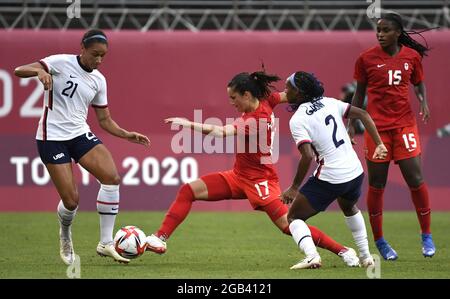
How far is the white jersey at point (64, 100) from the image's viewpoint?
10508mm

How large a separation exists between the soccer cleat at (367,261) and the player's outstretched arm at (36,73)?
3.50m

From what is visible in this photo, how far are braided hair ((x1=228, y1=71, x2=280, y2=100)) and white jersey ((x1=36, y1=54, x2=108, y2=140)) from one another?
154 centimetres

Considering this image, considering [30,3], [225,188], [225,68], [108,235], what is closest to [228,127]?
[225,188]

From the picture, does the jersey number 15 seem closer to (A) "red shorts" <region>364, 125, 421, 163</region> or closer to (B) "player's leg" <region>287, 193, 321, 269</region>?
(A) "red shorts" <region>364, 125, 421, 163</region>

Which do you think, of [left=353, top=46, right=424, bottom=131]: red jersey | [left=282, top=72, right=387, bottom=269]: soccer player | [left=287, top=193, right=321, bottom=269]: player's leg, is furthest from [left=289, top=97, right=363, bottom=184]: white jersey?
[left=353, top=46, right=424, bottom=131]: red jersey

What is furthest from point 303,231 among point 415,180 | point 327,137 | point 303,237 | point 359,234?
point 415,180

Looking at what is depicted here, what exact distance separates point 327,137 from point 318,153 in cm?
19

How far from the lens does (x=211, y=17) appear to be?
776 inches

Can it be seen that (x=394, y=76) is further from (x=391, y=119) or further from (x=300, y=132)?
(x=300, y=132)

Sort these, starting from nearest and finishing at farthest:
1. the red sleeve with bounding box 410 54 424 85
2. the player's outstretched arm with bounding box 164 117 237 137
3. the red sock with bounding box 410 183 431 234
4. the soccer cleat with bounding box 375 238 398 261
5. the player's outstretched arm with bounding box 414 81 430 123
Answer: the player's outstretched arm with bounding box 164 117 237 137 → the soccer cleat with bounding box 375 238 398 261 → the red sock with bounding box 410 183 431 234 → the red sleeve with bounding box 410 54 424 85 → the player's outstretched arm with bounding box 414 81 430 123

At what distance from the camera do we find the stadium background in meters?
18.2

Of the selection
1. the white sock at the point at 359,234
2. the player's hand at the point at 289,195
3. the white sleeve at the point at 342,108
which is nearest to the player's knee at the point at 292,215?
the player's hand at the point at 289,195

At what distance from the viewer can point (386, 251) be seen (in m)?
11.3

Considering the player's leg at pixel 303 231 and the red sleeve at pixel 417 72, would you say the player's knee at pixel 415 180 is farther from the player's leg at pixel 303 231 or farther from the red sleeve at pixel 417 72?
the player's leg at pixel 303 231
